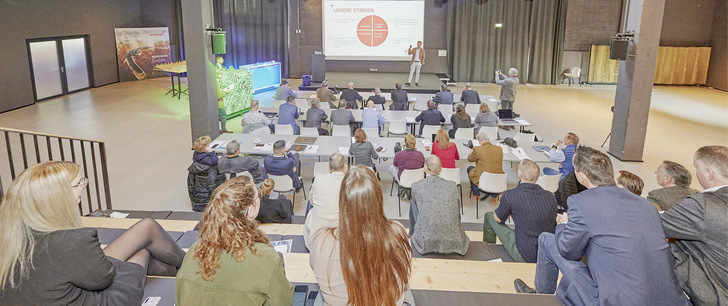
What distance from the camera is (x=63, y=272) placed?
238 cm

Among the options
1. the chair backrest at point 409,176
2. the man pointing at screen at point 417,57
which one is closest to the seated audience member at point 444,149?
the chair backrest at point 409,176

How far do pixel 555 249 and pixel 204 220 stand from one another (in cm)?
212

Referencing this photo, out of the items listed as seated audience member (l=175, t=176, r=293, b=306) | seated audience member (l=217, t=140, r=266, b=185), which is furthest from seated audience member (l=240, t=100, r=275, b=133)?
seated audience member (l=175, t=176, r=293, b=306)

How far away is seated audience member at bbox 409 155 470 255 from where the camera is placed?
4477mm

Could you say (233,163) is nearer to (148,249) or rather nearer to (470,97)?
(148,249)

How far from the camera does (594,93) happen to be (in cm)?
1636

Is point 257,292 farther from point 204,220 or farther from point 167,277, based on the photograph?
point 167,277

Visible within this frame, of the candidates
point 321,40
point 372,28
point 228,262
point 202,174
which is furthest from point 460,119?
point 321,40

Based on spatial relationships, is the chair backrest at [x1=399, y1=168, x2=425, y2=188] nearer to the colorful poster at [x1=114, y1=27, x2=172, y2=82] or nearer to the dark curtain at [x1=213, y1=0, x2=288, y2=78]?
the dark curtain at [x1=213, y1=0, x2=288, y2=78]

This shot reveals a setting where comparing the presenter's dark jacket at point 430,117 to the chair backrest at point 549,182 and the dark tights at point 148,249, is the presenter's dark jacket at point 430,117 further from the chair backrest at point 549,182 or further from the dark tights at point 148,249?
the dark tights at point 148,249

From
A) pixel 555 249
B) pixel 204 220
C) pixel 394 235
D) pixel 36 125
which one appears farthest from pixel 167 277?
pixel 36 125

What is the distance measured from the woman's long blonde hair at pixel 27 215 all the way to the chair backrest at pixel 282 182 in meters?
3.94

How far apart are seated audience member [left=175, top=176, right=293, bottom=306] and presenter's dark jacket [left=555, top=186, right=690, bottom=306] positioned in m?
1.59

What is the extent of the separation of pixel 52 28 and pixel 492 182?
12965 millimetres
